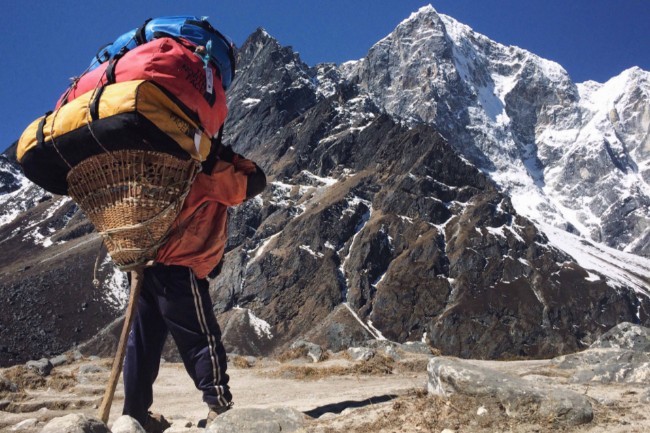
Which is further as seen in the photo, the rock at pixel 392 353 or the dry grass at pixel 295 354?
the dry grass at pixel 295 354

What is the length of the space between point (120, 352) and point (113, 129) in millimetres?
1780

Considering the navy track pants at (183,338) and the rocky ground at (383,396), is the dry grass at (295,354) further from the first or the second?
the navy track pants at (183,338)

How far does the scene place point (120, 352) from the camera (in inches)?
179

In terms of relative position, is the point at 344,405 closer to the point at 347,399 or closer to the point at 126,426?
the point at 347,399

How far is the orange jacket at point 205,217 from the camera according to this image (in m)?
4.98

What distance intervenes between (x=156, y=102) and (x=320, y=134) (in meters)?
179

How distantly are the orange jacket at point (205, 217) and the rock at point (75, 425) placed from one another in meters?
1.53

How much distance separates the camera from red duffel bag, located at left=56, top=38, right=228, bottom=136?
168 inches

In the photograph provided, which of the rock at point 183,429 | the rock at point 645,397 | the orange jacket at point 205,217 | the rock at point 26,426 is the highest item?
the orange jacket at point 205,217

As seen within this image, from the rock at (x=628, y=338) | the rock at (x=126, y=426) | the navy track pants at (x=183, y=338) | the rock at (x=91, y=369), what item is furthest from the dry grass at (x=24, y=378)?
the rock at (x=628, y=338)

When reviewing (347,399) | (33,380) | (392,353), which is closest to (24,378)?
(33,380)

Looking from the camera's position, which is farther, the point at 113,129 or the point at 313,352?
the point at 313,352

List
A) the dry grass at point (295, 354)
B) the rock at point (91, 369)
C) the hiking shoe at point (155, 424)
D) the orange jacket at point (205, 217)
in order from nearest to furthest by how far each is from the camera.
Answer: the orange jacket at point (205, 217) < the hiking shoe at point (155, 424) < the rock at point (91, 369) < the dry grass at point (295, 354)

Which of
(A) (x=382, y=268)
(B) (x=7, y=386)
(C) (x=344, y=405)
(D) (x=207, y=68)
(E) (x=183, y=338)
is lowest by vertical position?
(C) (x=344, y=405)
